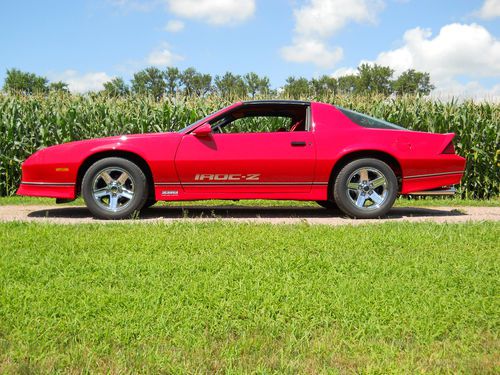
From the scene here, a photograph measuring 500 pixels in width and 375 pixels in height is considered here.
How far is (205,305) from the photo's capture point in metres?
3.58

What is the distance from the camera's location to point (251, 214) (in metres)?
8.04

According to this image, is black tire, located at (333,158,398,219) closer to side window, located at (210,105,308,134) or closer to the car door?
the car door

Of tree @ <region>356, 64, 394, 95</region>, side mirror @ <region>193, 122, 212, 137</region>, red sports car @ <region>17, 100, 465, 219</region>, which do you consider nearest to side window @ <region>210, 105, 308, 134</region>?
red sports car @ <region>17, 100, 465, 219</region>

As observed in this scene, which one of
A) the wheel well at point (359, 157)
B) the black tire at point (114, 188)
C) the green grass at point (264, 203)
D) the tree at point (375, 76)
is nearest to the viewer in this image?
the black tire at point (114, 188)

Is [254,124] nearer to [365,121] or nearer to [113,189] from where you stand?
[365,121]

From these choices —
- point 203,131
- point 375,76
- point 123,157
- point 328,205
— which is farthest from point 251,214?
point 375,76

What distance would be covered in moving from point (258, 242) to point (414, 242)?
1.47 metres

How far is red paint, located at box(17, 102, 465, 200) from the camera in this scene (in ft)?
23.3

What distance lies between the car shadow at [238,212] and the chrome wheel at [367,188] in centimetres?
49

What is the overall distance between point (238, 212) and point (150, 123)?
186 inches

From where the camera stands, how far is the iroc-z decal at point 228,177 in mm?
7109

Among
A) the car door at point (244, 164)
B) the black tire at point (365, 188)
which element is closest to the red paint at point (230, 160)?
the car door at point (244, 164)

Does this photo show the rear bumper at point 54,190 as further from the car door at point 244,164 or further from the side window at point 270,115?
the side window at point 270,115

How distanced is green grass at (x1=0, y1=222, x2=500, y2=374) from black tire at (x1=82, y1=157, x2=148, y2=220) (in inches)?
70.4
